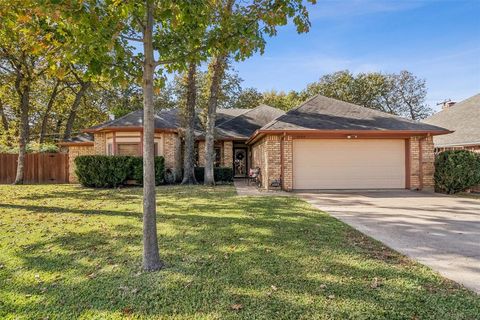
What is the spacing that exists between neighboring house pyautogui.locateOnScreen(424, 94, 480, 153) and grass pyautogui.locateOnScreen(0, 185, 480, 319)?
11190 mm

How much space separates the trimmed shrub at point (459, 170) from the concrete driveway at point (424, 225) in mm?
1809

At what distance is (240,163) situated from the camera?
20594 millimetres

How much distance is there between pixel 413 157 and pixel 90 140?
58.0ft

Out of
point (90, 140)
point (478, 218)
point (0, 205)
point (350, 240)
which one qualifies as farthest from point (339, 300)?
point (90, 140)

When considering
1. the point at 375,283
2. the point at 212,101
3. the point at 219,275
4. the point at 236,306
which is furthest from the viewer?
the point at 212,101

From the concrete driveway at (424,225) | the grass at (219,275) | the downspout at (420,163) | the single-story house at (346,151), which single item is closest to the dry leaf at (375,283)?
the grass at (219,275)

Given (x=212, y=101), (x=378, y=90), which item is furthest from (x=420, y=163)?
(x=378, y=90)

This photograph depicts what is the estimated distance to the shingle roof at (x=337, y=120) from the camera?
38.8 feet

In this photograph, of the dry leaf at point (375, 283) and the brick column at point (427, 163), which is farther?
the brick column at point (427, 163)

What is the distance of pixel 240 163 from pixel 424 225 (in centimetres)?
1507

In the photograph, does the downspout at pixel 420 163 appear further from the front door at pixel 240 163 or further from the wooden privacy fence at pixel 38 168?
the wooden privacy fence at pixel 38 168

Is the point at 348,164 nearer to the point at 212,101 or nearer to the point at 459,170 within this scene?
the point at 459,170

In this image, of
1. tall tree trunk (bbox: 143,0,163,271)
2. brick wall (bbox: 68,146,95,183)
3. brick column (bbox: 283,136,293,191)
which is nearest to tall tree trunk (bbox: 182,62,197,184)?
brick column (bbox: 283,136,293,191)

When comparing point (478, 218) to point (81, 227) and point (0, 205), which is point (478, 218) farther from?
point (0, 205)
